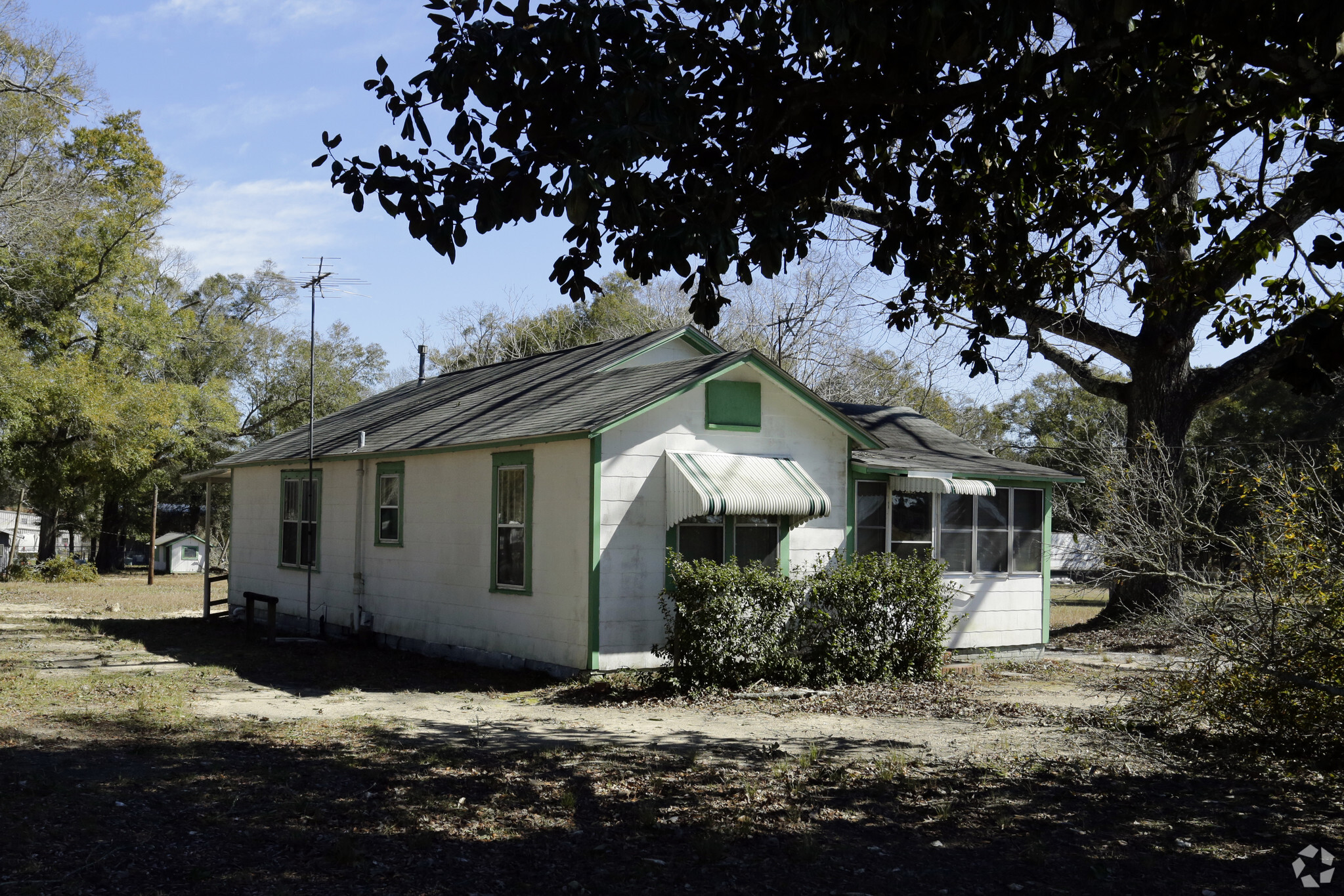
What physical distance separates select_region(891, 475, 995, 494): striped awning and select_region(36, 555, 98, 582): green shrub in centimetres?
2795

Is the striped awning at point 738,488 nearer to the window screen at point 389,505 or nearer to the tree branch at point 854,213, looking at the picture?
the tree branch at point 854,213

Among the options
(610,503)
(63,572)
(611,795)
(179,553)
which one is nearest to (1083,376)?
(610,503)

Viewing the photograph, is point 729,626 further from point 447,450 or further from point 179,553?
point 179,553

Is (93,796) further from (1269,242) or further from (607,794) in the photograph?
(1269,242)

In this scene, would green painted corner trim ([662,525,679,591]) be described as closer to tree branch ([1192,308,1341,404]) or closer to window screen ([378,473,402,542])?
window screen ([378,473,402,542])

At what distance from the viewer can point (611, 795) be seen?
289 inches

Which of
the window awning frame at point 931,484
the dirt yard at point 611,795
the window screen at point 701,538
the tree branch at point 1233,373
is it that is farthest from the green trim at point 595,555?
the tree branch at point 1233,373

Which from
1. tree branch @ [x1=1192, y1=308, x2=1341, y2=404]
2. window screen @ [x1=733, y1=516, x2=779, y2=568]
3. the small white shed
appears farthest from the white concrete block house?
the small white shed

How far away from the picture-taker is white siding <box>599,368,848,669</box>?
12.2m

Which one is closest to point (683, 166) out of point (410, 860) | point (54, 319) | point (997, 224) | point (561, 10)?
point (561, 10)

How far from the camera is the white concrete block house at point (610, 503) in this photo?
12.3 meters

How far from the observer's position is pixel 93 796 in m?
6.82

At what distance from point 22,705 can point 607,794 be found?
21.1 ft

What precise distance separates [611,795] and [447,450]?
7809 millimetres
